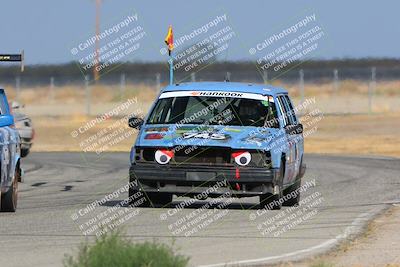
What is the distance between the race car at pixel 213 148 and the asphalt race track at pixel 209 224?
0.34 m

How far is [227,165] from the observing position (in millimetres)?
17438

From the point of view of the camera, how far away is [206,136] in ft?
57.5

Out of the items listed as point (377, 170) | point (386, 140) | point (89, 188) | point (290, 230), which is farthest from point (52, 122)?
point (290, 230)

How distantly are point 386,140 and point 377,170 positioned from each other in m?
16.0

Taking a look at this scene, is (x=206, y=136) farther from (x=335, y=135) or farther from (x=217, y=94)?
(x=335, y=135)

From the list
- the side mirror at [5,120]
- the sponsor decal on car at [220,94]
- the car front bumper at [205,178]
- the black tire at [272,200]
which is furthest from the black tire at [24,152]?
the side mirror at [5,120]

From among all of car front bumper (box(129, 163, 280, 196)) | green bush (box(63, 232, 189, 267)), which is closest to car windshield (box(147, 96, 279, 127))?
car front bumper (box(129, 163, 280, 196))

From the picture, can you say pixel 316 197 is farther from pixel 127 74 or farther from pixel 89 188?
pixel 127 74

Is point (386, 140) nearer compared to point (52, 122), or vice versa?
point (386, 140)

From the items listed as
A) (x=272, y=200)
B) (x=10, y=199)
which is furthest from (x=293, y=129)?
(x=10, y=199)

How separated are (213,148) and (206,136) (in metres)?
0.19

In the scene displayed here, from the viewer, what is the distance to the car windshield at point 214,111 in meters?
18.4

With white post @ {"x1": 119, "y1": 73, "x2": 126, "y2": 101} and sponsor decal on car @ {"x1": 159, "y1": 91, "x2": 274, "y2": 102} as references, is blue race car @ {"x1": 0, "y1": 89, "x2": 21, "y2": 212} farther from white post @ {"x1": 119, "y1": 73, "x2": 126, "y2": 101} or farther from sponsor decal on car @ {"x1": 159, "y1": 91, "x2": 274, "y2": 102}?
white post @ {"x1": 119, "y1": 73, "x2": 126, "y2": 101}

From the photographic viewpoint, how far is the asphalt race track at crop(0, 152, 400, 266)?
12906 mm
